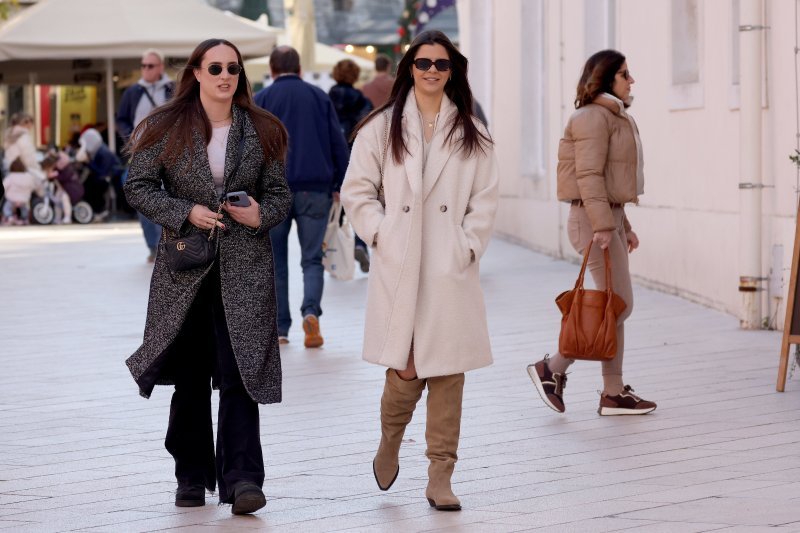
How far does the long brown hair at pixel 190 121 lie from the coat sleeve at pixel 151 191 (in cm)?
3

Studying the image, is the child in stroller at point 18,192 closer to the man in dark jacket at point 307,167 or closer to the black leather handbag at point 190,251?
the man in dark jacket at point 307,167

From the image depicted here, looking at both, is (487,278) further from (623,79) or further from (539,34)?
(623,79)

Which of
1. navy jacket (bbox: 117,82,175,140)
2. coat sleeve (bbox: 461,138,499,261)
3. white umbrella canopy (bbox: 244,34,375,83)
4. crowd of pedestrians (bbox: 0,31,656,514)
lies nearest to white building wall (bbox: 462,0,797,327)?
navy jacket (bbox: 117,82,175,140)

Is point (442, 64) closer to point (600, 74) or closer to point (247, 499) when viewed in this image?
point (247, 499)

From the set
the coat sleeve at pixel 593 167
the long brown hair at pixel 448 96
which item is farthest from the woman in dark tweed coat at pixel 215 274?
the coat sleeve at pixel 593 167

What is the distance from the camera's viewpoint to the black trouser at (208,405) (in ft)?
20.9

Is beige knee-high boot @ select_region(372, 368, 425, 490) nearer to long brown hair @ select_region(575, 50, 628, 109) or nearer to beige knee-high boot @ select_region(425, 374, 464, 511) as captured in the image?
beige knee-high boot @ select_region(425, 374, 464, 511)

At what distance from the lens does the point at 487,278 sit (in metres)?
17.1

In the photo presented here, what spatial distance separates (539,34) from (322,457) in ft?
50.7

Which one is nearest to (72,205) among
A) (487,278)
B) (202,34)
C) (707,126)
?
(202,34)

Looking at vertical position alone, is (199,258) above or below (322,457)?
above

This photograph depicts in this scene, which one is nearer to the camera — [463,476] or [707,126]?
[463,476]

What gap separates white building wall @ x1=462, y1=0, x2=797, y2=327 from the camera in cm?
1203

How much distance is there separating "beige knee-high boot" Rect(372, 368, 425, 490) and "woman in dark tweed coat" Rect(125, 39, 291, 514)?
43 cm
